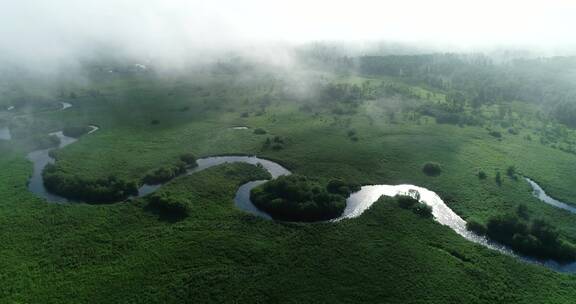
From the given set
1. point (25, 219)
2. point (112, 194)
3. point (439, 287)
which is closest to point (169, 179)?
point (112, 194)

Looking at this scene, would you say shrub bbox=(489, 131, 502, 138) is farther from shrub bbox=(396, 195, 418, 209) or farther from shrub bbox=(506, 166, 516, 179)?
shrub bbox=(396, 195, 418, 209)

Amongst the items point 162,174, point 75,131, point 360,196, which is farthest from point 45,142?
point 360,196

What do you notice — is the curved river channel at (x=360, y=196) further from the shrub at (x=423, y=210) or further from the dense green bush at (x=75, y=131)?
the dense green bush at (x=75, y=131)

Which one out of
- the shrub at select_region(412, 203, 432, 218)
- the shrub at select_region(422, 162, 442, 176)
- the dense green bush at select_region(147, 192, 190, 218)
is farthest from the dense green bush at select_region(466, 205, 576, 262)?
the dense green bush at select_region(147, 192, 190, 218)

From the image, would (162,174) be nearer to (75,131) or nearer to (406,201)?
(75,131)

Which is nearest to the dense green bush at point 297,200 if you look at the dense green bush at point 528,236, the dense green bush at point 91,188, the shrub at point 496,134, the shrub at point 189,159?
the shrub at point 189,159

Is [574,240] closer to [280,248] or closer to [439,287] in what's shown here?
[439,287]

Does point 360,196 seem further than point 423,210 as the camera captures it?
Yes
